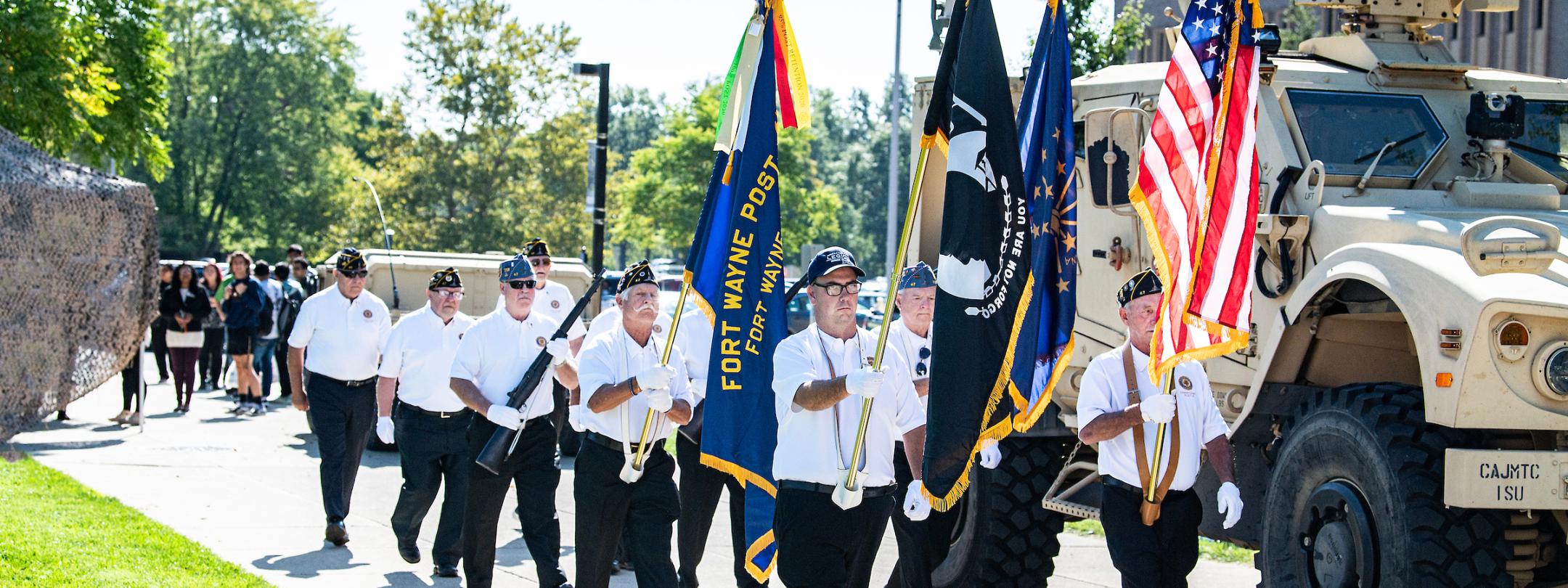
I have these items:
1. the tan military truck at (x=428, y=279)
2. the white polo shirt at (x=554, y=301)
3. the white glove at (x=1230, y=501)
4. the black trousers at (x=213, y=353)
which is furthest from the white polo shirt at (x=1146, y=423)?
the black trousers at (x=213, y=353)

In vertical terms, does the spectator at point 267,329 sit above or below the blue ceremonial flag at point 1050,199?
below

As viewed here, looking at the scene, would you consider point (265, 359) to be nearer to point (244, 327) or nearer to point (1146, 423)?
point (244, 327)

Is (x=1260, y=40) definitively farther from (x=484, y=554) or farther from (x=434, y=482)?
(x=434, y=482)

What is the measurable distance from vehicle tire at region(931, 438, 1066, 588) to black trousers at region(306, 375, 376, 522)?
4.21 meters

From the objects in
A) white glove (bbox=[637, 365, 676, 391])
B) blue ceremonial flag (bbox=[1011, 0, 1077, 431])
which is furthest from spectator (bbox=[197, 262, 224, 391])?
blue ceremonial flag (bbox=[1011, 0, 1077, 431])

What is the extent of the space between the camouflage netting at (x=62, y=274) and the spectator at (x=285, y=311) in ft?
19.3

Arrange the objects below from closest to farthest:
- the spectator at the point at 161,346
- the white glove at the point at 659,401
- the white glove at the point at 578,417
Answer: the white glove at the point at 659,401 < the white glove at the point at 578,417 < the spectator at the point at 161,346

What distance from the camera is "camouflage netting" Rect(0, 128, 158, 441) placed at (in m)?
12.2

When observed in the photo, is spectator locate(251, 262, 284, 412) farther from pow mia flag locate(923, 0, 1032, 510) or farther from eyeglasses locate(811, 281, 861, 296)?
pow mia flag locate(923, 0, 1032, 510)

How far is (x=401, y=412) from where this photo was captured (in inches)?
375

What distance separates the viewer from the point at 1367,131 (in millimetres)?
7715

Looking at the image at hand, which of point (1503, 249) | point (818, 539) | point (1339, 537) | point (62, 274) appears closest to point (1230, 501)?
point (1339, 537)

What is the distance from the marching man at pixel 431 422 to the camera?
9273mm

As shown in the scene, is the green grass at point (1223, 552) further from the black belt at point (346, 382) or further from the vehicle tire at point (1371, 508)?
the black belt at point (346, 382)
